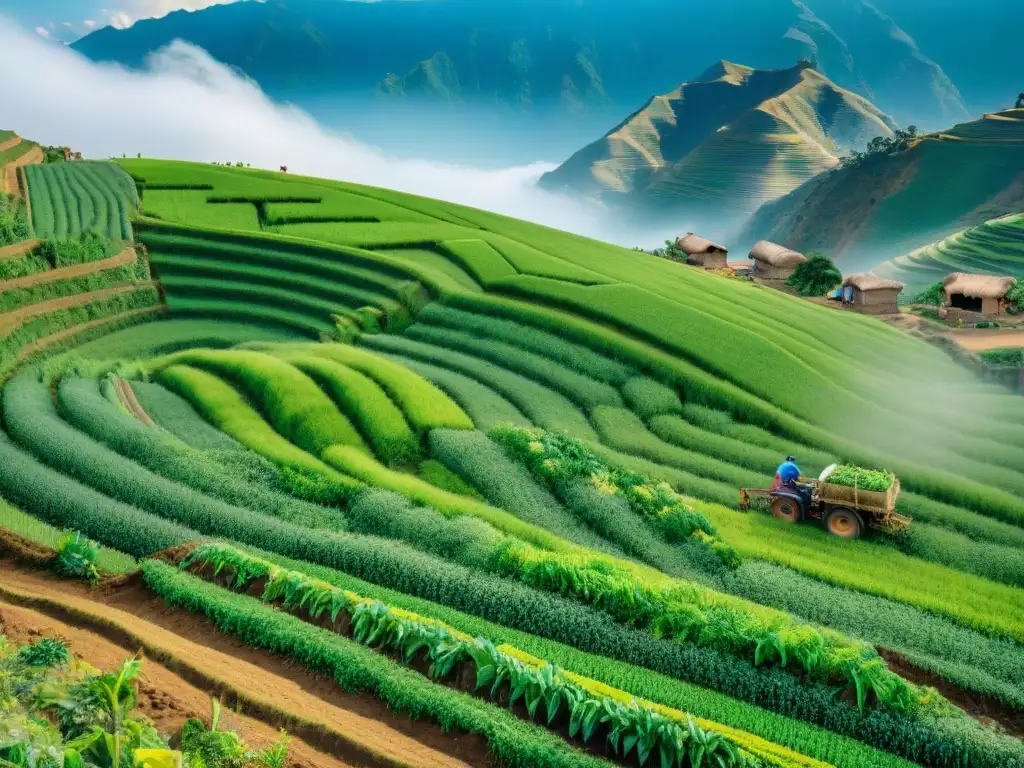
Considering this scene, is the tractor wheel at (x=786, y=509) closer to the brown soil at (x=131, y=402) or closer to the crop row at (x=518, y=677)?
the crop row at (x=518, y=677)

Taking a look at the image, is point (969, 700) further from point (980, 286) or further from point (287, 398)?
point (980, 286)

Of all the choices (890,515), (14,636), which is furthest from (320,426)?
(890,515)

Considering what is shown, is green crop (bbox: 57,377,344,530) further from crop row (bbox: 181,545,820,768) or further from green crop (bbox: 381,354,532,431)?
green crop (bbox: 381,354,532,431)

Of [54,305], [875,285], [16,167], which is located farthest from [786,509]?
[16,167]

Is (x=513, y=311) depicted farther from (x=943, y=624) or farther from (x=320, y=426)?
(x=943, y=624)

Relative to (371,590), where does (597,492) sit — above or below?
above

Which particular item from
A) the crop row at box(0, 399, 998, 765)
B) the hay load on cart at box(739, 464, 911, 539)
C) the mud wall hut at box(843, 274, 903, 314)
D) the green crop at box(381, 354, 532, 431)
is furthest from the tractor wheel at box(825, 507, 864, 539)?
the mud wall hut at box(843, 274, 903, 314)
